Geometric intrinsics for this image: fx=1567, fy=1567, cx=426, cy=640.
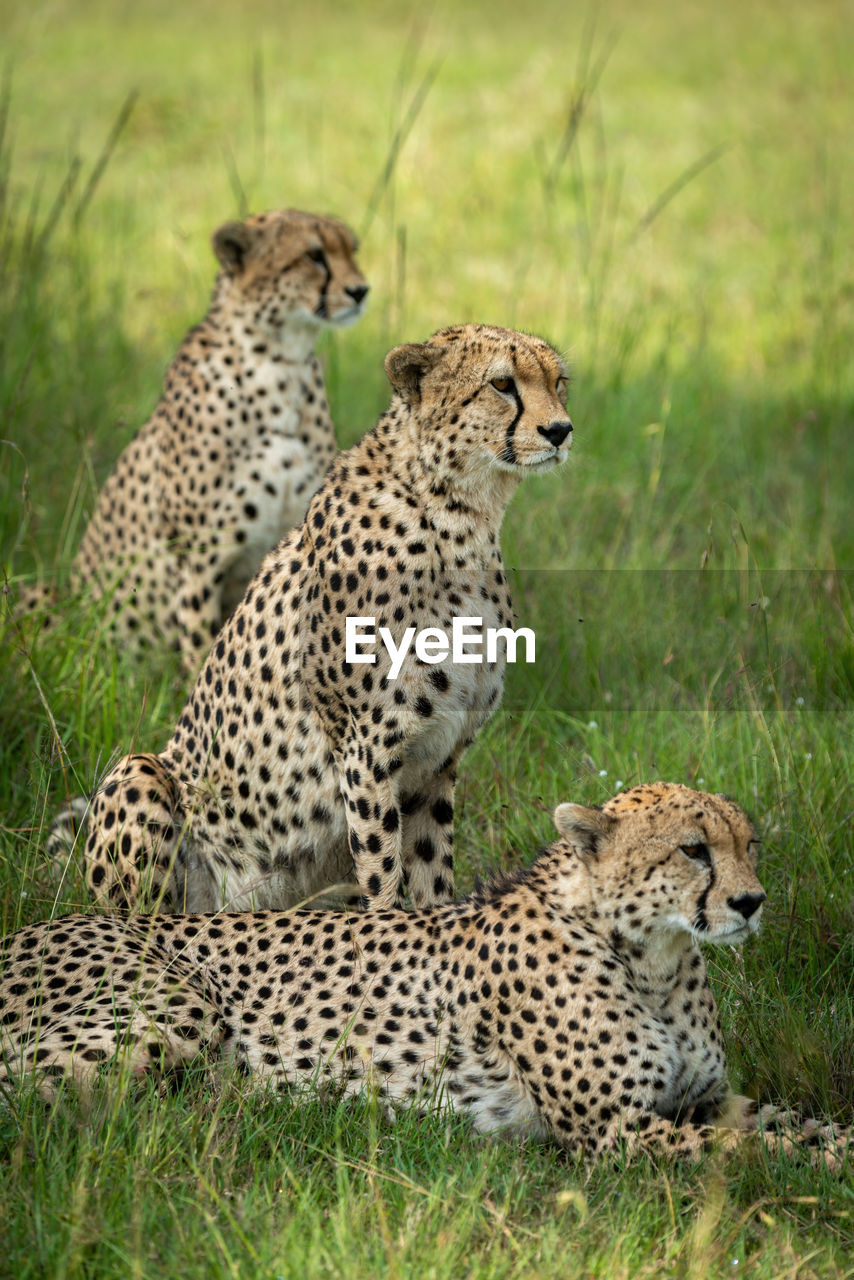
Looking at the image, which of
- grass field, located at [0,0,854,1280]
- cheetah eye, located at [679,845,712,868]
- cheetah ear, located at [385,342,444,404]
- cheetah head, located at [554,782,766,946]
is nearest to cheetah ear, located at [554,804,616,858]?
cheetah head, located at [554,782,766,946]

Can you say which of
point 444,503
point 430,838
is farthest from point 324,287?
point 430,838

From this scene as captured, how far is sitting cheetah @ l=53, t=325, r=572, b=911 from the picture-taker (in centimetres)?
374

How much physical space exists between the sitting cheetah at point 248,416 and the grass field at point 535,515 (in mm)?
373

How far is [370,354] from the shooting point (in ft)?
26.0

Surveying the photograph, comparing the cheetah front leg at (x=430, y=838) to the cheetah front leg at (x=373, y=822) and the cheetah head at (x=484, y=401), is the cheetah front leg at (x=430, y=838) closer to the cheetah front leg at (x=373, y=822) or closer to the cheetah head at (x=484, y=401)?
the cheetah front leg at (x=373, y=822)

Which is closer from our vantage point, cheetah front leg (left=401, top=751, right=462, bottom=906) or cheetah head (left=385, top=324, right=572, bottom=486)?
cheetah head (left=385, top=324, right=572, bottom=486)

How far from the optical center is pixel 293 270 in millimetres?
5262

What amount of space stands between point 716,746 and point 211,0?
14.9 meters

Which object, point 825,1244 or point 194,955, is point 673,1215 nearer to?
point 825,1244

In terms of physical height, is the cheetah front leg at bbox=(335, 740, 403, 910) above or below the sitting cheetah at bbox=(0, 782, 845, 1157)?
above

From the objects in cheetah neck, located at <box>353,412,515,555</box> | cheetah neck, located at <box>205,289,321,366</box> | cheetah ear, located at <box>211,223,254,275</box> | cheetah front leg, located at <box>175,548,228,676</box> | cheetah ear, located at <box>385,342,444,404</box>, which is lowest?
cheetah front leg, located at <box>175,548,228,676</box>

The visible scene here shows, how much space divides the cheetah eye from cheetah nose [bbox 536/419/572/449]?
1.02m

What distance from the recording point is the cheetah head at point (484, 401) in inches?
144

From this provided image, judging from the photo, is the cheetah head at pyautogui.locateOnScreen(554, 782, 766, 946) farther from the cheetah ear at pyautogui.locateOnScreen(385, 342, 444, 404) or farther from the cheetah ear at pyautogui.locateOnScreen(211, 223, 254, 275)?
the cheetah ear at pyautogui.locateOnScreen(211, 223, 254, 275)
